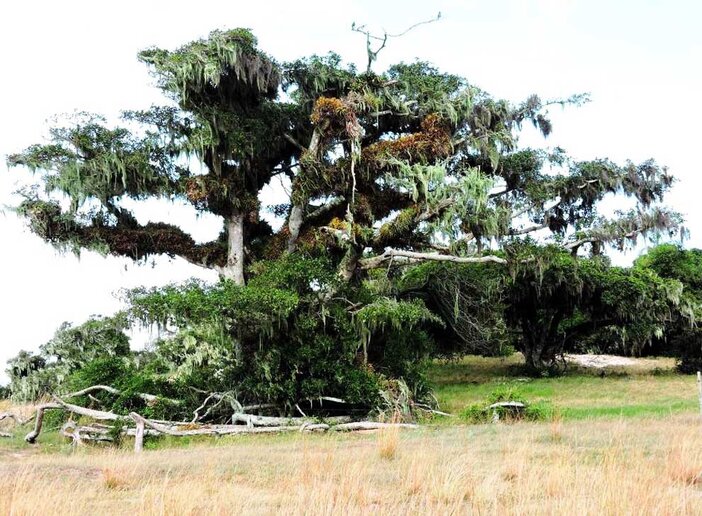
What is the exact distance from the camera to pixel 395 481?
773 cm

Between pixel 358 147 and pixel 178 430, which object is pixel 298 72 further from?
pixel 178 430

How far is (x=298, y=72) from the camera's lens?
22.6 meters

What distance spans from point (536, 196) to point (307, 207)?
800cm

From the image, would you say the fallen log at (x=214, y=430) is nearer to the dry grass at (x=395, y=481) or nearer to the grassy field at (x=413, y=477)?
the grassy field at (x=413, y=477)

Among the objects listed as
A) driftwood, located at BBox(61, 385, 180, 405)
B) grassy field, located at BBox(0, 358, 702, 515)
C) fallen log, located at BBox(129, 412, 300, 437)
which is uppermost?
grassy field, located at BBox(0, 358, 702, 515)

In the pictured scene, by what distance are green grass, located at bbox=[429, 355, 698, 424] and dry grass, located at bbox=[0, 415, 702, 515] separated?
600 cm

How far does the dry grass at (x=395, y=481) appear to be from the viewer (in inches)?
235

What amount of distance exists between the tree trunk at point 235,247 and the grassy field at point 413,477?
28.1 ft

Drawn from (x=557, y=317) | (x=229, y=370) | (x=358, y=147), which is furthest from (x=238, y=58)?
(x=557, y=317)

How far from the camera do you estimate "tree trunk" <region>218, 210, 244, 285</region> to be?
862 inches

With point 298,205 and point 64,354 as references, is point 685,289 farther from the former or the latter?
point 64,354

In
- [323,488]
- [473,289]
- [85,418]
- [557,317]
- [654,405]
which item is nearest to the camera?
[323,488]

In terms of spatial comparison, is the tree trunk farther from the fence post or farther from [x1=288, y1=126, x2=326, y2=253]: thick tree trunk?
the fence post

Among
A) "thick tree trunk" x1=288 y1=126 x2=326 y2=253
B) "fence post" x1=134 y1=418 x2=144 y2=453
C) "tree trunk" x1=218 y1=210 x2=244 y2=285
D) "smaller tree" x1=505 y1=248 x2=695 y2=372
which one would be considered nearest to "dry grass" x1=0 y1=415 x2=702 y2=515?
"fence post" x1=134 y1=418 x2=144 y2=453
